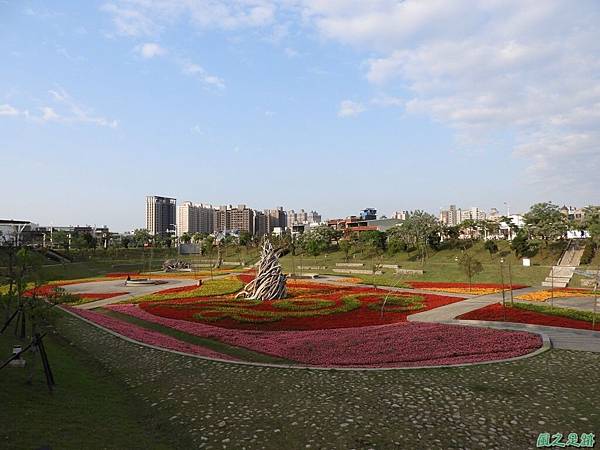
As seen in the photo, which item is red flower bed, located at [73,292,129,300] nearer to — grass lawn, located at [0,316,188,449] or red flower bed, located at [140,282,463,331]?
red flower bed, located at [140,282,463,331]

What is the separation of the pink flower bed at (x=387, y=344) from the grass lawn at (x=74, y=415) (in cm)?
758

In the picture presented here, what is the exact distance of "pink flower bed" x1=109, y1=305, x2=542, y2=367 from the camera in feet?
57.2

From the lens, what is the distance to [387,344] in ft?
64.2

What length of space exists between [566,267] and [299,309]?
133 ft

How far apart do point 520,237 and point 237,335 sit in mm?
60386

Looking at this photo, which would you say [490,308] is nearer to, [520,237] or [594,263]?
[594,263]

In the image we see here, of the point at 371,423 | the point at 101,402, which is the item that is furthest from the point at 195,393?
the point at 371,423

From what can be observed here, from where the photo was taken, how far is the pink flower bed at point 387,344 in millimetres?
17438

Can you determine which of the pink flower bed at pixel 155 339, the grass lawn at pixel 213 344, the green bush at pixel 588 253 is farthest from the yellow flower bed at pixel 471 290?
the pink flower bed at pixel 155 339

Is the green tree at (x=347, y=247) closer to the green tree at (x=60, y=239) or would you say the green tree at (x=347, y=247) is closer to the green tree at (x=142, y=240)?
the green tree at (x=60, y=239)

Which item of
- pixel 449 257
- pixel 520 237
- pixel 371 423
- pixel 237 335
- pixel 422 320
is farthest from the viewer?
pixel 449 257

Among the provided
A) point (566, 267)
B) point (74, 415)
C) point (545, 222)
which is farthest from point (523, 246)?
point (74, 415)

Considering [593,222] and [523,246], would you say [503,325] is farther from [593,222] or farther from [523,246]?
[593,222]

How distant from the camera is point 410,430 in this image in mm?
10508
